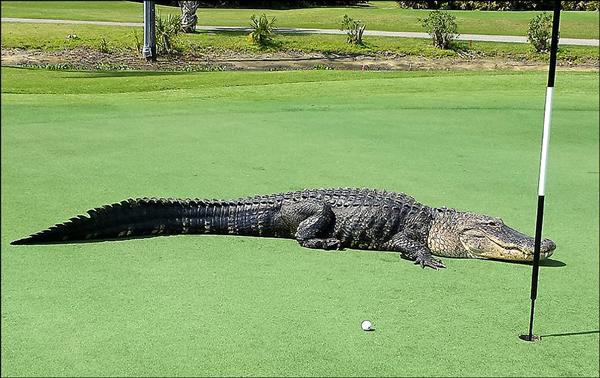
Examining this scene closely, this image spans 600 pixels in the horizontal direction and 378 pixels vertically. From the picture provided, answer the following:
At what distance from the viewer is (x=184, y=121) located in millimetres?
7848

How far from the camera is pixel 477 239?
14.1ft

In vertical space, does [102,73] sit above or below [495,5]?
below

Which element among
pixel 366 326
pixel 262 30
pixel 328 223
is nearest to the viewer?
pixel 366 326

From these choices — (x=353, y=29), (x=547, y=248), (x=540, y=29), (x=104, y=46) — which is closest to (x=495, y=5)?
(x=540, y=29)

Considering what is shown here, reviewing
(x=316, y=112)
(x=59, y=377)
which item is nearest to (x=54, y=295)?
(x=59, y=377)

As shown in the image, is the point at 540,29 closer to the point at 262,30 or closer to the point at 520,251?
the point at 262,30

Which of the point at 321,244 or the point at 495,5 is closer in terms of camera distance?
the point at 321,244

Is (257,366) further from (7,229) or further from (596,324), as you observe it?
(7,229)

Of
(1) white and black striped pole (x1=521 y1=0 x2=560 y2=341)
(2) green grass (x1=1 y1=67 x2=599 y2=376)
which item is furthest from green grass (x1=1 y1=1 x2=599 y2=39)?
(1) white and black striped pole (x1=521 y1=0 x2=560 y2=341)

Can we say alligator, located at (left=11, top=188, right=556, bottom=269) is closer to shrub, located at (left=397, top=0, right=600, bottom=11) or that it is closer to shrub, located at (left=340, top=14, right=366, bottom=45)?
shrub, located at (left=340, top=14, right=366, bottom=45)

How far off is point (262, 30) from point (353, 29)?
1.30 metres

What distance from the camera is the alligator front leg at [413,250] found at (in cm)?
415

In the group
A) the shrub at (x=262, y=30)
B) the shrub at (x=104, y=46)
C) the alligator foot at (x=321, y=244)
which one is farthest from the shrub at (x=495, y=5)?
the alligator foot at (x=321, y=244)

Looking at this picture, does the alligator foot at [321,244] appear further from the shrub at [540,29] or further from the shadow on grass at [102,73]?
the shrub at [540,29]
